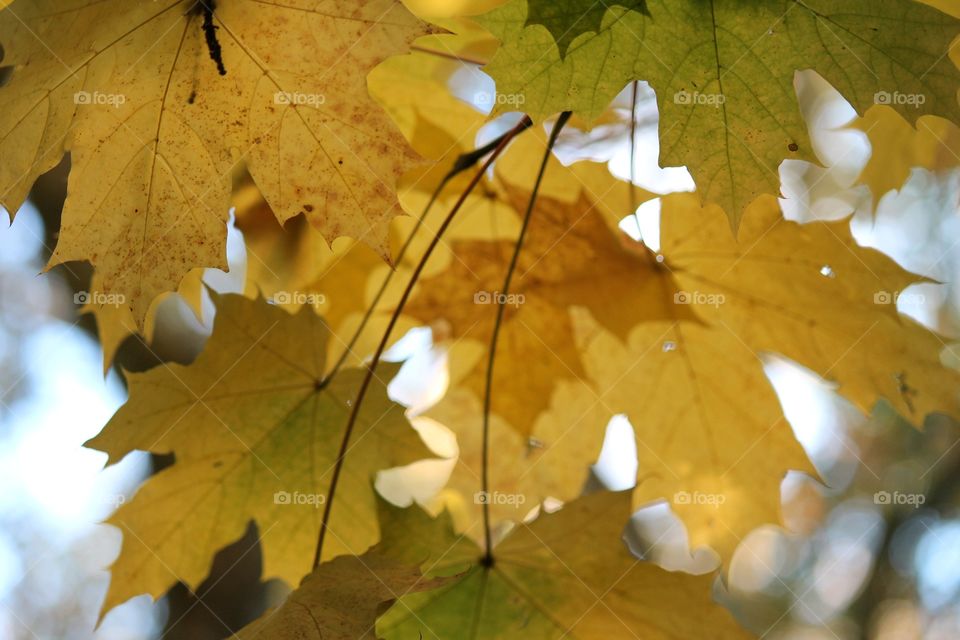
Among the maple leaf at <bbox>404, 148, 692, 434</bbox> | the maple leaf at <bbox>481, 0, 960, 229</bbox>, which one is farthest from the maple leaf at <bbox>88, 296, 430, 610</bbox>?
the maple leaf at <bbox>481, 0, 960, 229</bbox>

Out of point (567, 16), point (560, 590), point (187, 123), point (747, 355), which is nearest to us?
point (567, 16)

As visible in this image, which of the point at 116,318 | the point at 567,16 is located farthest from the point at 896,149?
the point at 116,318

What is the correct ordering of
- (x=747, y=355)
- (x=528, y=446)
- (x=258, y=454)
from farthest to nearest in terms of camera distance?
1. (x=528, y=446)
2. (x=747, y=355)
3. (x=258, y=454)

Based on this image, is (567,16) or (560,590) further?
(560,590)

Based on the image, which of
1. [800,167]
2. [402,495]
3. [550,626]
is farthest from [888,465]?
[550,626]

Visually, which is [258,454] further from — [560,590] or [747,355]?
[747,355]

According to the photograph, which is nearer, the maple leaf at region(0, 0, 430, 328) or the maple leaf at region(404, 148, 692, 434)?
the maple leaf at region(0, 0, 430, 328)

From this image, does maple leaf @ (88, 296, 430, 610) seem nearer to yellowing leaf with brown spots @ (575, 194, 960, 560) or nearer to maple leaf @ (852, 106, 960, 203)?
yellowing leaf with brown spots @ (575, 194, 960, 560)
